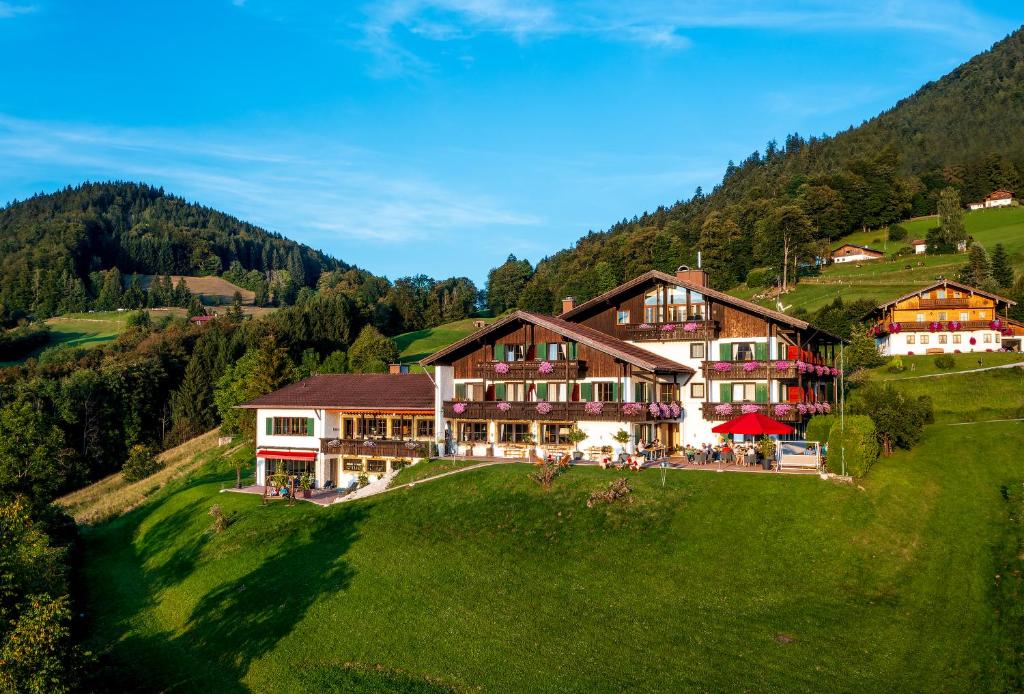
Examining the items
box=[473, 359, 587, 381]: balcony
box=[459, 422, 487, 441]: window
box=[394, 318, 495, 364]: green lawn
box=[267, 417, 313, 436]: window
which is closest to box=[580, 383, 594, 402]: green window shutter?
box=[473, 359, 587, 381]: balcony

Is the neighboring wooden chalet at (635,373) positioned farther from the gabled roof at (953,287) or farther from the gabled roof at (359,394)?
the gabled roof at (953,287)

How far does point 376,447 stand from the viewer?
51031 millimetres

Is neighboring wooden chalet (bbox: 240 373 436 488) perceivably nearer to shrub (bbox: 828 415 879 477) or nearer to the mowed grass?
the mowed grass

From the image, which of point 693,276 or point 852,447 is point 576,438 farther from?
point 852,447

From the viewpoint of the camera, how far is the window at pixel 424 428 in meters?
52.8

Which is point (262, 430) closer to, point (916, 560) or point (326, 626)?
point (326, 626)

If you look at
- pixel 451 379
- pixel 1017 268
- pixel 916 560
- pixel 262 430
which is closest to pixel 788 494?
pixel 916 560

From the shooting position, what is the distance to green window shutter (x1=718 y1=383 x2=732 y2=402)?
5025cm

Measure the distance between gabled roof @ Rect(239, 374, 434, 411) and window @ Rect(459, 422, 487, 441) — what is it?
8.10ft

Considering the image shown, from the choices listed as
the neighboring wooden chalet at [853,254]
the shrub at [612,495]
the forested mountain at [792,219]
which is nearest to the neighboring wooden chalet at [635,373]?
the shrub at [612,495]

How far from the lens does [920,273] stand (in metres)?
103

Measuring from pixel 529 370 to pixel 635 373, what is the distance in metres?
6.65

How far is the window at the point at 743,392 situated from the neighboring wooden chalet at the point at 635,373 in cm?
8

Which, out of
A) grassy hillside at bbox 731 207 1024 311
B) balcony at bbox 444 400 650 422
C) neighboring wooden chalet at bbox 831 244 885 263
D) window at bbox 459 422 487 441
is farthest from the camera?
neighboring wooden chalet at bbox 831 244 885 263
